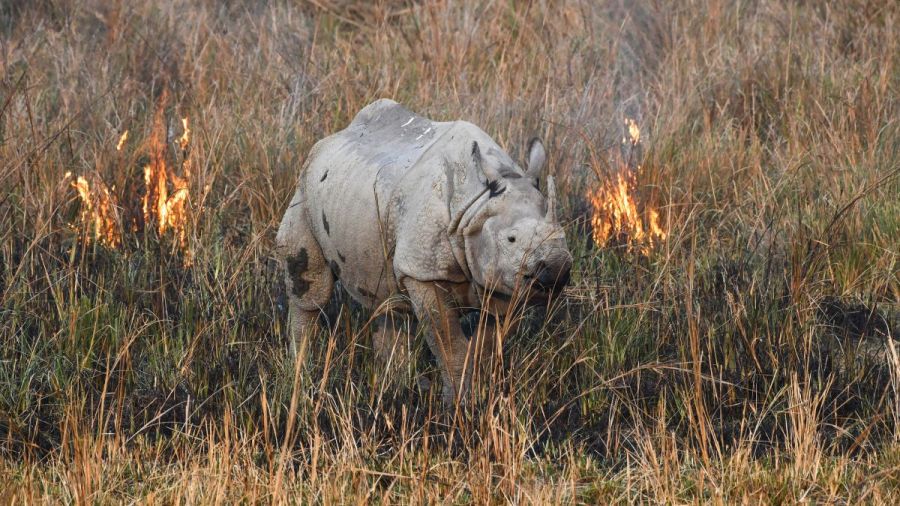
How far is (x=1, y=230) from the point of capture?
17.8 feet

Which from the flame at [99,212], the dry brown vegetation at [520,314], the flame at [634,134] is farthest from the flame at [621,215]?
the flame at [99,212]

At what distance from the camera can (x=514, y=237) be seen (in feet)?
12.0

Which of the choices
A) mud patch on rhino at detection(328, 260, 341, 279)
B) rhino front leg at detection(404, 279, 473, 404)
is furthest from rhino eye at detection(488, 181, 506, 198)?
mud patch on rhino at detection(328, 260, 341, 279)

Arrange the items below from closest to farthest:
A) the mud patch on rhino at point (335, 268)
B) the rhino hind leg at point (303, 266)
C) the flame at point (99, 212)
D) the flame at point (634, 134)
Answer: the mud patch on rhino at point (335, 268), the rhino hind leg at point (303, 266), the flame at point (99, 212), the flame at point (634, 134)

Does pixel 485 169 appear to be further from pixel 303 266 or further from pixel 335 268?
pixel 303 266

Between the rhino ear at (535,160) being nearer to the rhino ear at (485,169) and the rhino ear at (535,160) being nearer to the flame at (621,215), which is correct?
the rhino ear at (485,169)

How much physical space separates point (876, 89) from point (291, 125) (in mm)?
3112

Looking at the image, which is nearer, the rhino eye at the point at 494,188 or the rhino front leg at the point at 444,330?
the rhino eye at the point at 494,188

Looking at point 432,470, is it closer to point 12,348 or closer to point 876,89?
point 12,348

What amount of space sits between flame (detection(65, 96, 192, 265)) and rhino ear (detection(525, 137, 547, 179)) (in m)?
1.84

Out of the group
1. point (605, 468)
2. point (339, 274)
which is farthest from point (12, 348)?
point (605, 468)

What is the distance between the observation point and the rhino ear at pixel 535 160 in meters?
3.88

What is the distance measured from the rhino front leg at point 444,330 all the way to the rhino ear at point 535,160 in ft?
1.45

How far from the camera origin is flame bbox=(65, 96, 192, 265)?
5.48 metres
